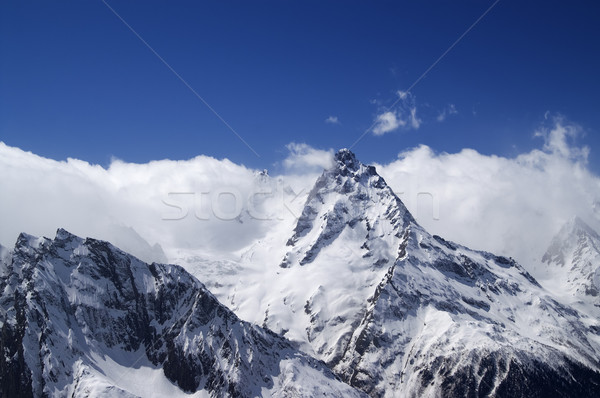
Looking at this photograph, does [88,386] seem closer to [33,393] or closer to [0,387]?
[33,393]

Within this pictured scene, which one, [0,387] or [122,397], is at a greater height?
[122,397]

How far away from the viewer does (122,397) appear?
7805 inches

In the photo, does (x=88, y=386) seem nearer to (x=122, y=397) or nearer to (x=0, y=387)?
(x=122, y=397)

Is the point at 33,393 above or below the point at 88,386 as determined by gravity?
below

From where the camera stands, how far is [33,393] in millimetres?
198375

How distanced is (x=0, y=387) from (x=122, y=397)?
44.9m

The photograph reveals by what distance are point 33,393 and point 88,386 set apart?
65.1 feet

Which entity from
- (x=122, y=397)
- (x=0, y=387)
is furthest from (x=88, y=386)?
(x=0, y=387)

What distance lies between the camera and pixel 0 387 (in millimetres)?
198500

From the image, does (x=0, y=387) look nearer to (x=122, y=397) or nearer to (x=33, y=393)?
(x=33, y=393)

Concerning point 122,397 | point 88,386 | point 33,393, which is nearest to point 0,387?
point 33,393

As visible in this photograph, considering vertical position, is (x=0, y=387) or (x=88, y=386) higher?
(x=88, y=386)

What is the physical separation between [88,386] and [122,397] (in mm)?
13469
